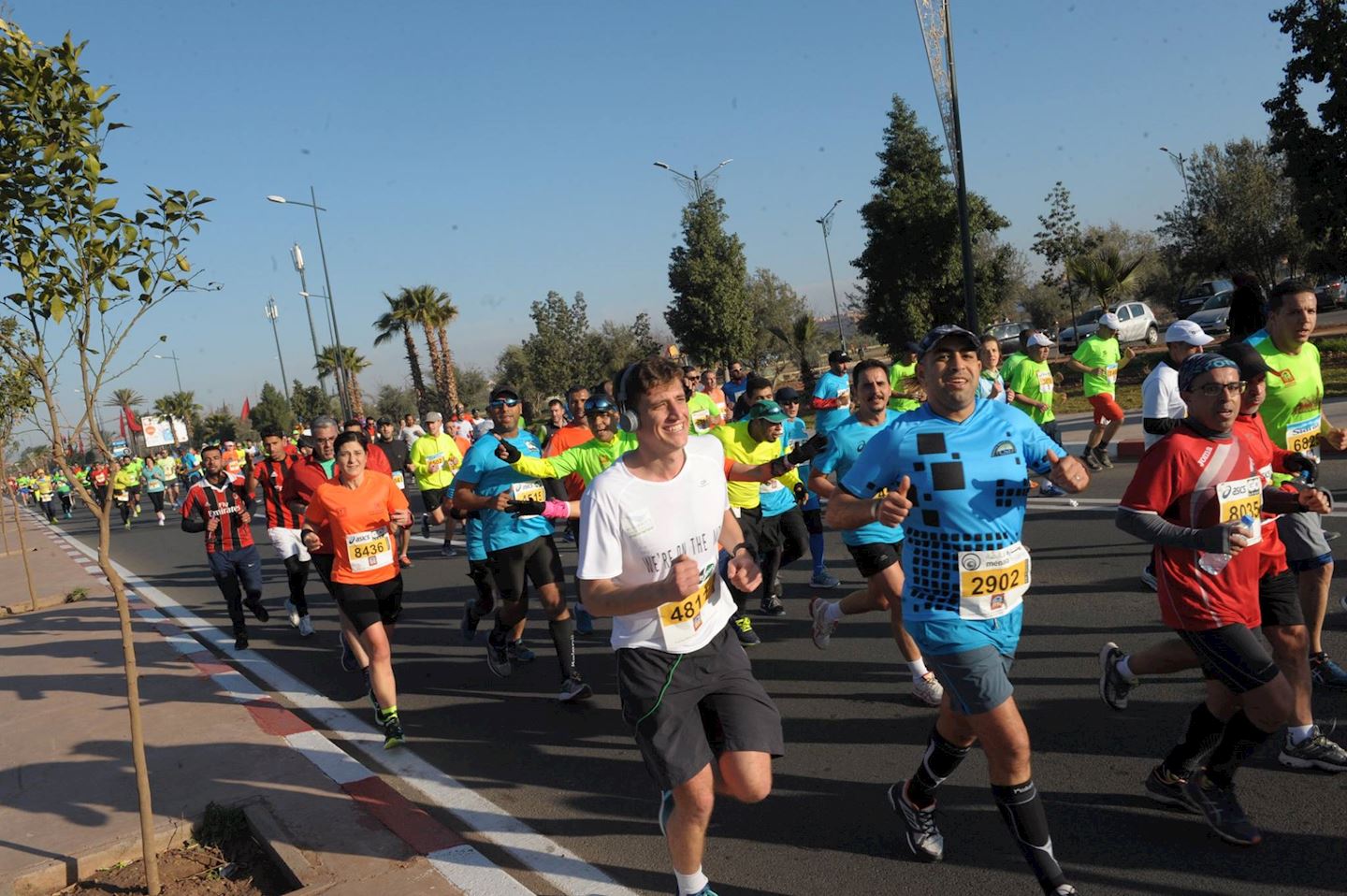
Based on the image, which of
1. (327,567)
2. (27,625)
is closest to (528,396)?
(27,625)

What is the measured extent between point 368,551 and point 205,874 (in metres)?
2.01

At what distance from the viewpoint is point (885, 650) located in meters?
6.38

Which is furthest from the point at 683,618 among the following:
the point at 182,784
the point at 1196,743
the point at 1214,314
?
the point at 1214,314

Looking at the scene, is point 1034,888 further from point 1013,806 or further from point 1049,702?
point 1049,702

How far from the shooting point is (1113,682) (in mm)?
4504

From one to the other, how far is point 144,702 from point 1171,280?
4411 cm

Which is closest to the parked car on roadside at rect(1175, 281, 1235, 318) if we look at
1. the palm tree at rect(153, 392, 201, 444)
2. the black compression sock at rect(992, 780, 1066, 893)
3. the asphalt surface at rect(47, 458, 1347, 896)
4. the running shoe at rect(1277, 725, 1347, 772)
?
the asphalt surface at rect(47, 458, 1347, 896)

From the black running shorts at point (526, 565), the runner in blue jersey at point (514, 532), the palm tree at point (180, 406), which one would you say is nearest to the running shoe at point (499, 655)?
the runner in blue jersey at point (514, 532)

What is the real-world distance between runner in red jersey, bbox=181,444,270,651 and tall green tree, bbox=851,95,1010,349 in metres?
32.5

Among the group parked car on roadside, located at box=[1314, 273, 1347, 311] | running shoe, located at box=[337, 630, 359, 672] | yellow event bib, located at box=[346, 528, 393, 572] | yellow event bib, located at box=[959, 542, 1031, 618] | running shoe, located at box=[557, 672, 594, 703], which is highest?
parked car on roadside, located at box=[1314, 273, 1347, 311]

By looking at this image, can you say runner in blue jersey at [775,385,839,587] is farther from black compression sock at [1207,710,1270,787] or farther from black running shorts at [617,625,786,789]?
black running shorts at [617,625,786,789]

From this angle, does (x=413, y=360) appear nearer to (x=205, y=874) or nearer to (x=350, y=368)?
(x=350, y=368)

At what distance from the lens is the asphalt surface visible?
140 inches

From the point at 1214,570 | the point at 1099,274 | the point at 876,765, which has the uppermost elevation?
the point at 1099,274
